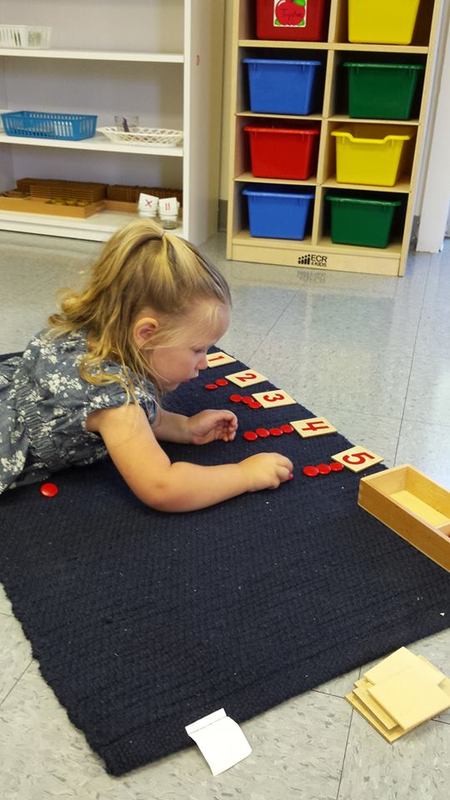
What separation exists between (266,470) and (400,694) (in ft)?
1.26

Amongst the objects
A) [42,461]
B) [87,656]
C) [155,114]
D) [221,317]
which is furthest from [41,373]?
[155,114]

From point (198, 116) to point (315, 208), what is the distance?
1.51 ft

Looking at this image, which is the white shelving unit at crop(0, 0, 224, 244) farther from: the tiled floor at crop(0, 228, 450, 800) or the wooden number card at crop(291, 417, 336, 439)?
the wooden number card at crop(291, 417, 336, 439)

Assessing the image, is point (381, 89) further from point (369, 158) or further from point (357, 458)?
point (357, 458)

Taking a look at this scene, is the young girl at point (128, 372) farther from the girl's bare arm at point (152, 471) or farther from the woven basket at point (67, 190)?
the woven basket at point (67, 190)

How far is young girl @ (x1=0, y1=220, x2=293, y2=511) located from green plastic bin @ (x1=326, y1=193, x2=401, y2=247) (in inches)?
49.2

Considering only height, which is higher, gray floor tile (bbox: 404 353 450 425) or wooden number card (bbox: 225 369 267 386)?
wooden number card (bbox: 225 369 267 386)

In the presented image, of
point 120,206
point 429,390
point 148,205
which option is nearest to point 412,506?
point 429,390

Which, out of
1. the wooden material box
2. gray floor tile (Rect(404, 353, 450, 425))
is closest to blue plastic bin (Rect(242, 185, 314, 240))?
gray floor tile (Rect(404, 353, 450, 425))

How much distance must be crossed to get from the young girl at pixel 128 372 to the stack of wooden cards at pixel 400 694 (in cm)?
→ 34

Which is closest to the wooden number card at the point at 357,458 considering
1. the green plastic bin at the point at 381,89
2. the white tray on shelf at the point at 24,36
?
the green plastic bin at the point at 381,89

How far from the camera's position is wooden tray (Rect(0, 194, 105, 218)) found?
237 centimetres

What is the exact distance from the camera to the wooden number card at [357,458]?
3.60 feet

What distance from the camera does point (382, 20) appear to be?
6.16 ft
